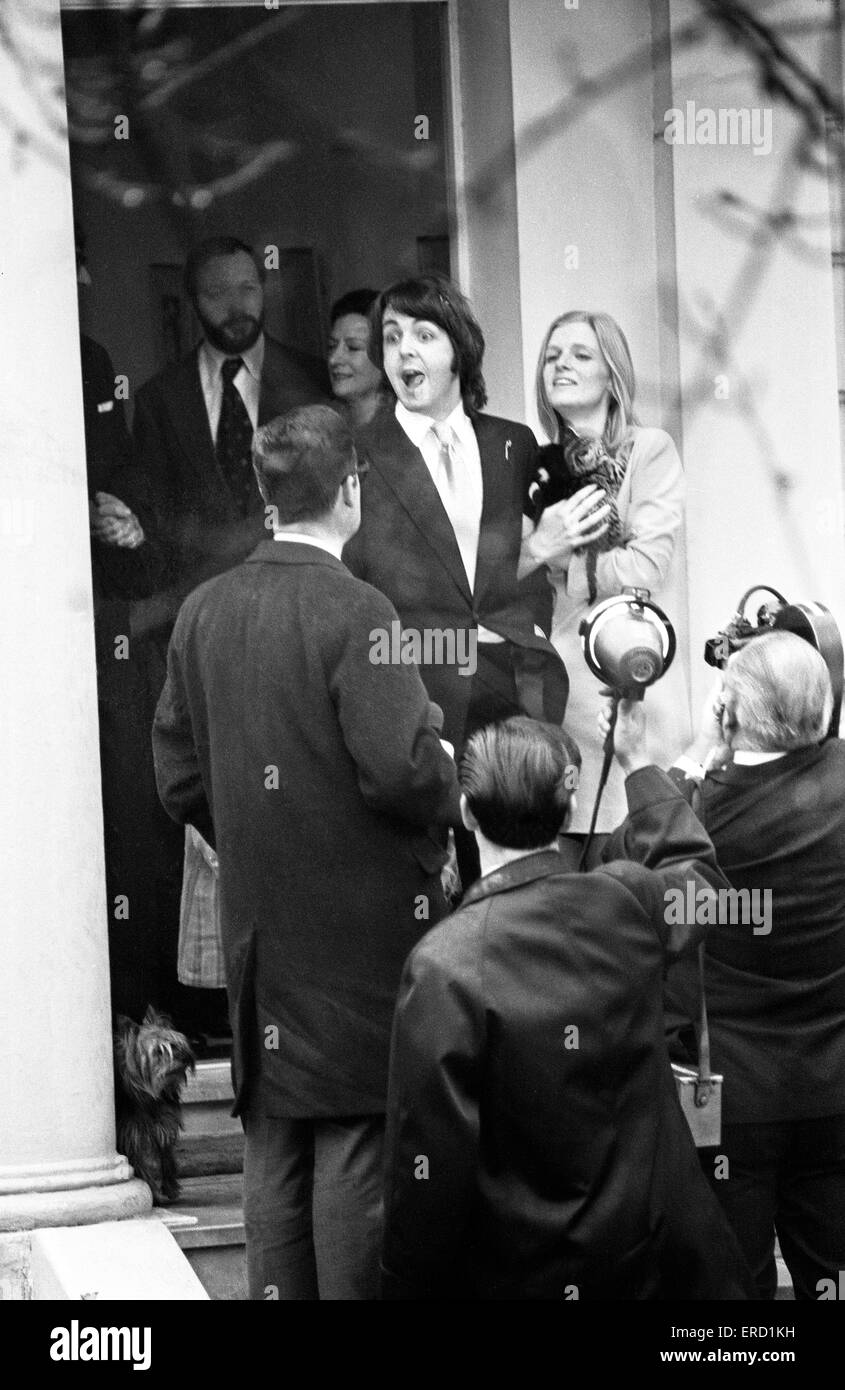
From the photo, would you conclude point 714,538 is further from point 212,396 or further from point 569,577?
point 212,396

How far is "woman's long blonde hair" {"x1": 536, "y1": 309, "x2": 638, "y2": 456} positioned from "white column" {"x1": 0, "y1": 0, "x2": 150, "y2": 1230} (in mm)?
1202

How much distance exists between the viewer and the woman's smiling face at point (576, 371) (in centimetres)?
538

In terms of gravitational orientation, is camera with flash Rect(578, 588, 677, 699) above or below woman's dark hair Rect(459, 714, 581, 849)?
above

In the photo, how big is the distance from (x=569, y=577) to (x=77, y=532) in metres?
1.28

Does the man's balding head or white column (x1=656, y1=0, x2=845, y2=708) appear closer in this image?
the man's balding head

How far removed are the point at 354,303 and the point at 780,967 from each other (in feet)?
8.22

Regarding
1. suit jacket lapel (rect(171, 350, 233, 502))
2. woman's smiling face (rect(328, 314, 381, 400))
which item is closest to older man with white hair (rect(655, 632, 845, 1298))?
woman's smiling face (rect(328, 314, 381, 400))

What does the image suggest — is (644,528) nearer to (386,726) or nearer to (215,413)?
(215,413)

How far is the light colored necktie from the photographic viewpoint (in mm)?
5266

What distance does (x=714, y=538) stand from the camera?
231 inches

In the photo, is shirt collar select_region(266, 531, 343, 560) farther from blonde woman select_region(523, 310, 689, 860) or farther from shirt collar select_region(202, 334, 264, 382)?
shirt collar select_region(202, 334, 264, 382)

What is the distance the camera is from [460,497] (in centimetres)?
531

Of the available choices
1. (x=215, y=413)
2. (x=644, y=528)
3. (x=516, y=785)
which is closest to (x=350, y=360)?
(x=215, y=413)

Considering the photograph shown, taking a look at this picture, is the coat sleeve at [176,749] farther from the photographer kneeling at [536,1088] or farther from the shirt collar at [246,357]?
the shirt collar at [246,357]
